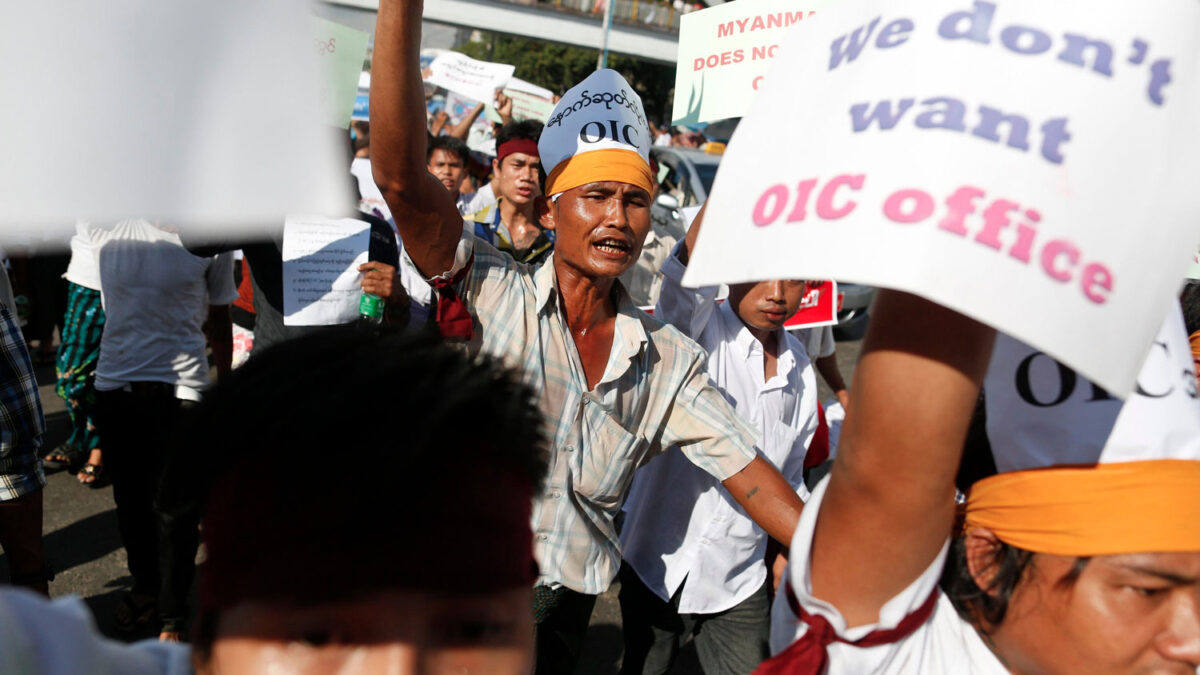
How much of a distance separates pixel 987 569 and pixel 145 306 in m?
3.54

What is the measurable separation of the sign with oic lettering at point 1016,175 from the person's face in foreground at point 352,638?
1.52 feet

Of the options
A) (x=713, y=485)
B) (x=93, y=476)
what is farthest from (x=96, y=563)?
(x=713, y=485)

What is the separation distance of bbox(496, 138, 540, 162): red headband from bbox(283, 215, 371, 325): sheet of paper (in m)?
1.91

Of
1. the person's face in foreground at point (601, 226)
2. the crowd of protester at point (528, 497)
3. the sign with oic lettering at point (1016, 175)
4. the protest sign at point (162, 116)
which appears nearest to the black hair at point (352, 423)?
the crowd of protester at point (528, 497)

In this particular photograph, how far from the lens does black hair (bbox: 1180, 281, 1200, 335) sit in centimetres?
224

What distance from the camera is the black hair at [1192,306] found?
2238 millimetres

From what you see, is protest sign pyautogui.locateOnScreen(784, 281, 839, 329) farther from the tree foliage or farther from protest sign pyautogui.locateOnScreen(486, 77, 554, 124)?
the tree foliage

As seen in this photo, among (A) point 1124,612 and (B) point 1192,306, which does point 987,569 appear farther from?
(B) point 1192,306

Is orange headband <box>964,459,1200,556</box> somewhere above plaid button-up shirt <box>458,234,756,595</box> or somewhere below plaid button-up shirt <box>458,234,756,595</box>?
above

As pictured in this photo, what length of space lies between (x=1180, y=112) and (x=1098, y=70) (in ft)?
0.35

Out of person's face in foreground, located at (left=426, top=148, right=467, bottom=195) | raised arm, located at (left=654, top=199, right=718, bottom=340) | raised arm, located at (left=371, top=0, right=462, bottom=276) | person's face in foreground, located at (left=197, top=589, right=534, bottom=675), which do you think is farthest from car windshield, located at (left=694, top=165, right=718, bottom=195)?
person's face in foreground, located at (left=197, top=589, right=534, bottom=675)

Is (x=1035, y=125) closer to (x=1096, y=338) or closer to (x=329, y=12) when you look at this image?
(x=1096, y=338)

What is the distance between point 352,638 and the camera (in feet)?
2.95

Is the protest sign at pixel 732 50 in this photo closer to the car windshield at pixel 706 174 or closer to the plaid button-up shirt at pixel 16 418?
the plaid button-up shirt at pixel 16 418
